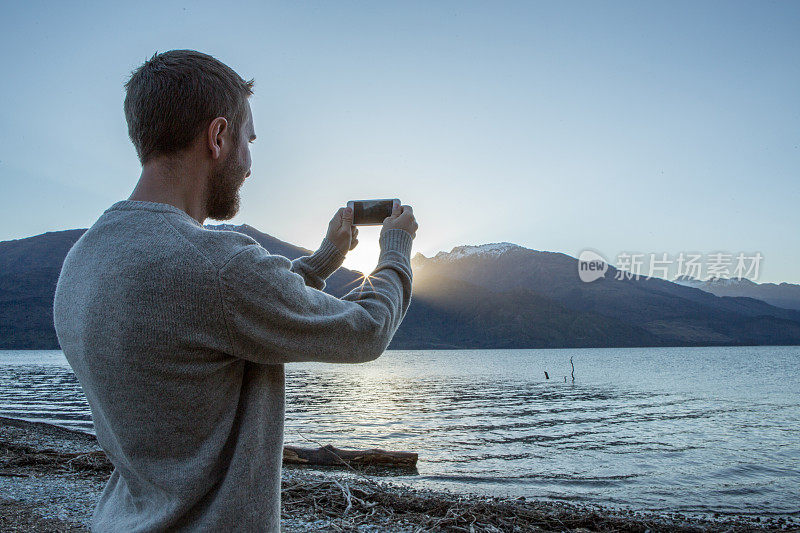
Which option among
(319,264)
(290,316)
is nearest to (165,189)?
(290,316)

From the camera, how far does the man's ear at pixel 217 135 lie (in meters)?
1.49

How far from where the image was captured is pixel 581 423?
2709 centimetres

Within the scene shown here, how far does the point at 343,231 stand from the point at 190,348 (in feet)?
3.22

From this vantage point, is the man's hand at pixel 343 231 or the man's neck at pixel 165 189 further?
the man's hand at pixel 343 231

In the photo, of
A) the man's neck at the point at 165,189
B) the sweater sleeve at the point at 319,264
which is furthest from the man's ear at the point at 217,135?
the sweater sleeve at the point at 319,264

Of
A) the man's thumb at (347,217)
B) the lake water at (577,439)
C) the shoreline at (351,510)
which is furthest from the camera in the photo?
the lake water at (577,439)

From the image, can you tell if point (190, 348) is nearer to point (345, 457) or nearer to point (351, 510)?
point (351, 510)

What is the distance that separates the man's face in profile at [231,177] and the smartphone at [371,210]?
605 millimetres

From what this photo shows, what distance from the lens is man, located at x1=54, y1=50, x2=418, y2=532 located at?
127 centimetres

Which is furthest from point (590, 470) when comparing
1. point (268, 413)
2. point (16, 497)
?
point (268, 413)

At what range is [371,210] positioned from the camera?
2.14 m

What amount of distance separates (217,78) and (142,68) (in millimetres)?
253

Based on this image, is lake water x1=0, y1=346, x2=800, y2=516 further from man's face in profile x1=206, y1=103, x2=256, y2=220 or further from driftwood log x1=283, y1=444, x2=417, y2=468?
man's face in profile x1=206, y1=103, x2=256, y2=220

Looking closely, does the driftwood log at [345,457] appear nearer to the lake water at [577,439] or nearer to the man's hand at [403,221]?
the lake water at [577,439]
